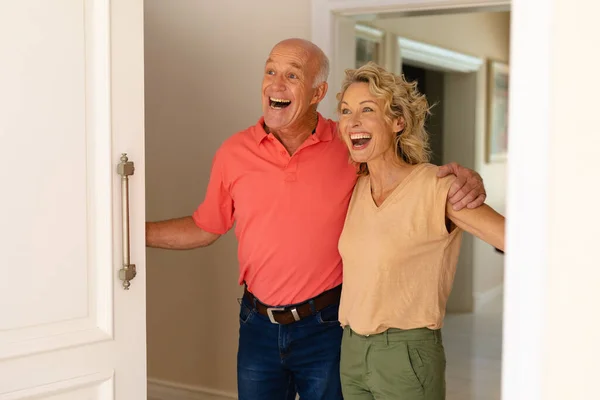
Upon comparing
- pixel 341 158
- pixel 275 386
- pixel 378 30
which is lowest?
pixel 275 386

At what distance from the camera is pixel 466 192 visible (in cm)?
195

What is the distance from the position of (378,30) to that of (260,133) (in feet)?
9.06

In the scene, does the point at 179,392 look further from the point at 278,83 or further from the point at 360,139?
the point at 360,139

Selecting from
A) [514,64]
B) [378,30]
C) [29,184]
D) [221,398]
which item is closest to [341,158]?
[29,184]

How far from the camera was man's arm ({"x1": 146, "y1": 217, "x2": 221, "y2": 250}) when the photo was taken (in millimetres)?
2494

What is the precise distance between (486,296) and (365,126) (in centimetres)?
586

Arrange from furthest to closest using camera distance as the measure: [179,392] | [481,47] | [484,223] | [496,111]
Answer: [496,111] → [481,47] → [179,392] → [484,223]

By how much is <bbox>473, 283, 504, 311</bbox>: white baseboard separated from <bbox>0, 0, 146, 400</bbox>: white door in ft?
18.0

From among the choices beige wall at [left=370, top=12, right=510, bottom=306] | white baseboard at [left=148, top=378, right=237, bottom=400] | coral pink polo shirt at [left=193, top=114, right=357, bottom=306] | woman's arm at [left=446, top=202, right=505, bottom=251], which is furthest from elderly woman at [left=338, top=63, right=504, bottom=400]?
beige wall at [left=370, top=12, right=510, bottom=306]

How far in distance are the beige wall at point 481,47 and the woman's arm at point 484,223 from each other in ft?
12.5

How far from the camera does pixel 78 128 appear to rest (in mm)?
2074

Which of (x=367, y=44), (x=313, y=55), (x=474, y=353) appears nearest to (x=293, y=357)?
(x=313, y=55)

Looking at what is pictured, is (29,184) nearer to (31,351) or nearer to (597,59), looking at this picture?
(31,351)

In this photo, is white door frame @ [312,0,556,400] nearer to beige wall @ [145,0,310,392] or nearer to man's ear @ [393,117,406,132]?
man's ear @ [393,117,406,132]
